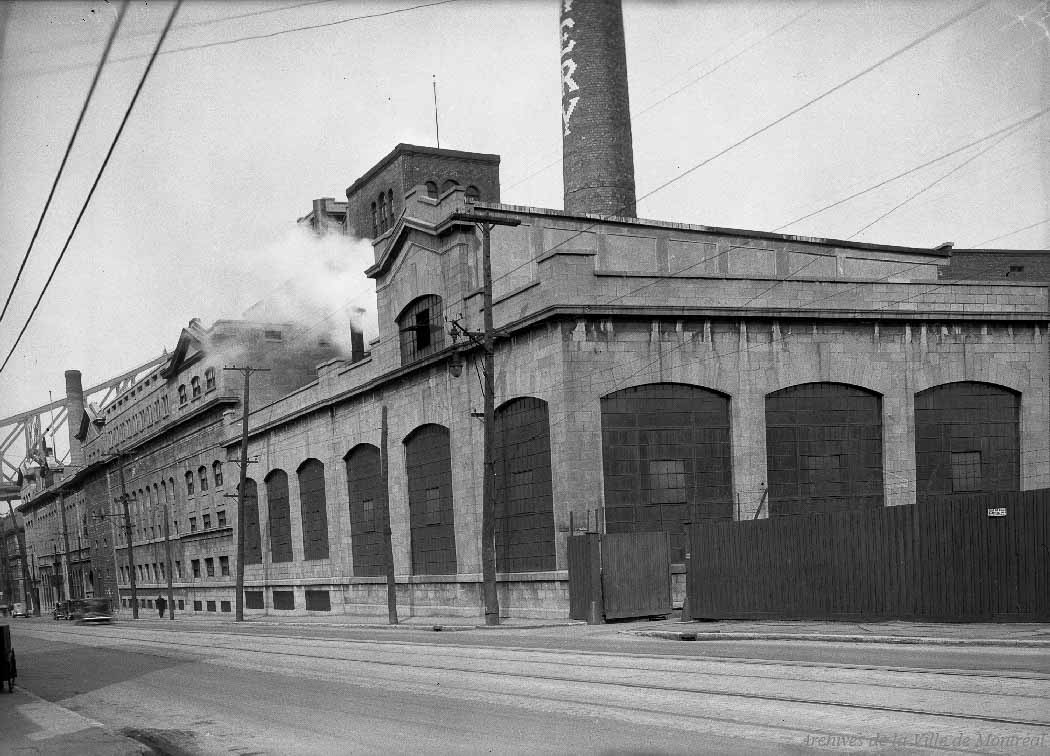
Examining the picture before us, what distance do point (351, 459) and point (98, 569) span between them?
194 feet

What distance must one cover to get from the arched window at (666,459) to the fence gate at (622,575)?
5.91 ft

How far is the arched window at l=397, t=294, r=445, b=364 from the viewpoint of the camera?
3534 cm

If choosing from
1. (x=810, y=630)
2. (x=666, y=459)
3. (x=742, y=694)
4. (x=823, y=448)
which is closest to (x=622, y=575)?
(x=666, y=459)

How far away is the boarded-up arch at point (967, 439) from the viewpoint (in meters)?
30.0

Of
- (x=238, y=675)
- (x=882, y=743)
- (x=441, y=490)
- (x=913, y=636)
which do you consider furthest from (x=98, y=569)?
(x=882, y=743)

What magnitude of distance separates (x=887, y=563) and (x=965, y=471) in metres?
12.2

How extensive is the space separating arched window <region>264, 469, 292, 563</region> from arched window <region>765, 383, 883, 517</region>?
27.1m

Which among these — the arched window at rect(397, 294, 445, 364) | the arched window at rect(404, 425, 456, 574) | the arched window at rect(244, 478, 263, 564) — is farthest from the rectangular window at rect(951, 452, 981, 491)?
the arched window at rect(244, 478, 263, 564)

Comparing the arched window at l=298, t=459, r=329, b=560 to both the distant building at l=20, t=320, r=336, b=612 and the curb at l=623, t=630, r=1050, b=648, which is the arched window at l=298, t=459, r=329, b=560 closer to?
the distant building at l=20, t=320, r=336, b=612

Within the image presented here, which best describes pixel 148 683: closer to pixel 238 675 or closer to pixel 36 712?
pixel 238 675

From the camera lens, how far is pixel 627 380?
28.3 m

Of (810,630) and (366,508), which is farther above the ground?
(366,508)

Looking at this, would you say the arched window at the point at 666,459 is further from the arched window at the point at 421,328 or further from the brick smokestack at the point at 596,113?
the brick smokestack at the point at 596,113

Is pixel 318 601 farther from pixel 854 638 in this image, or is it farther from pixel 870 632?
pixel 854 638
